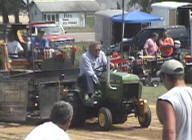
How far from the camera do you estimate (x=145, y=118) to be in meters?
12.2

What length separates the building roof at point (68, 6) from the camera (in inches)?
3779

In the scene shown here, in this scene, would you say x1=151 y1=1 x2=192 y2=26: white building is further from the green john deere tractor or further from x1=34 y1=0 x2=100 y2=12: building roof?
x1=34 y1=0 x2=100 y2=12: building roof

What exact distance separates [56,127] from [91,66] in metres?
7.71

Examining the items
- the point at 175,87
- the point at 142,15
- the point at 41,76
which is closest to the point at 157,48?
the point at 41,76

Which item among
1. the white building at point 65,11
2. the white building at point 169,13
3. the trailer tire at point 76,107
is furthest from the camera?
the white building at point 65,11

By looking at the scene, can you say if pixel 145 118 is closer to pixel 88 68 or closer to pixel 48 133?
pixel 88 68

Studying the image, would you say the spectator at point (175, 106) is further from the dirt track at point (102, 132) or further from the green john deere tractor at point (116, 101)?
the green john deere tractor at point (116, 101)

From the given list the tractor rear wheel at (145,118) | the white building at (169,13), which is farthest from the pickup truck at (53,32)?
the tractor rear wheel at (145,118)

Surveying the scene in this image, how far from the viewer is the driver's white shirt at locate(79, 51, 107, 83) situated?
12172 millimetres

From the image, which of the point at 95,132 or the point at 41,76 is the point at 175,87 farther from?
the point at 41,76

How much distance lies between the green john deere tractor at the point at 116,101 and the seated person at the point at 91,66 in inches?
6.7

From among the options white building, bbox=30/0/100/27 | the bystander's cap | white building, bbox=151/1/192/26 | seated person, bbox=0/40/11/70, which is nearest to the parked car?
white building, bbox=151/1/192/26

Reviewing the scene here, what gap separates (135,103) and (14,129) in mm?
2425

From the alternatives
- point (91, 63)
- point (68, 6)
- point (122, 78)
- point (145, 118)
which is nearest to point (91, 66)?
point (91, 63)
